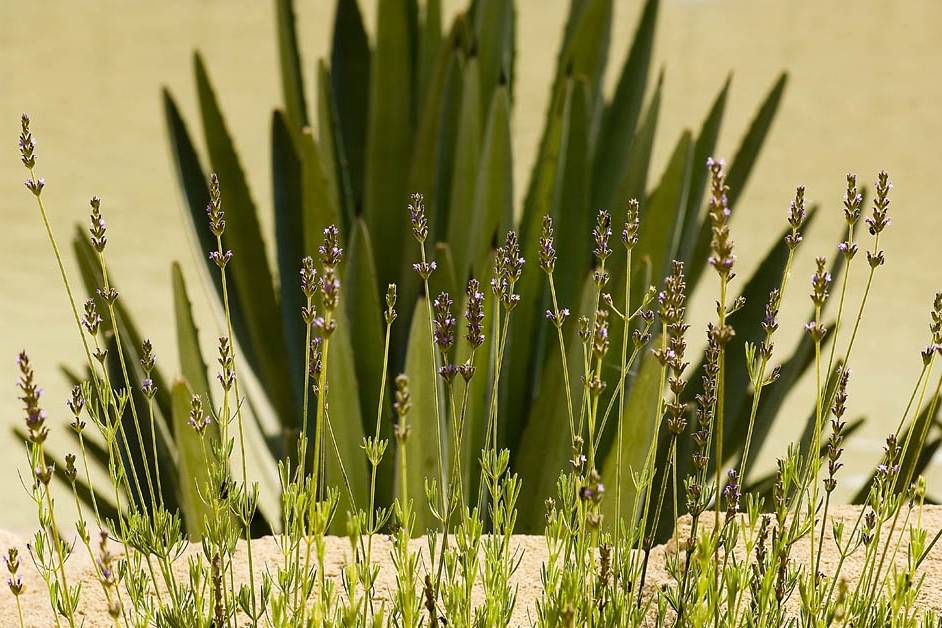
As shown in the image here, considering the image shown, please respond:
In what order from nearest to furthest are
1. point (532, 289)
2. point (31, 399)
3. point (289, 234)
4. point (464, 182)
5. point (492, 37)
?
point (31, 399), point (532, 289), point (464, 182), point (289, 234), point (492, 37)

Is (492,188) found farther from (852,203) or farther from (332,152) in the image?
(852,203)

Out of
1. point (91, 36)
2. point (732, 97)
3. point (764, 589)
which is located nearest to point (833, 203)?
point (732, 97)

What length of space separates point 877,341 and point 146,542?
15.6ft

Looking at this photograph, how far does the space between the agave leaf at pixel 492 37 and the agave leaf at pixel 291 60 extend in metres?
0.31

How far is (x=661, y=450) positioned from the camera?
4.34ft

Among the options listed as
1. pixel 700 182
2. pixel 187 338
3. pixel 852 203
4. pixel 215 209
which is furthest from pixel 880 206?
pixel 700 182

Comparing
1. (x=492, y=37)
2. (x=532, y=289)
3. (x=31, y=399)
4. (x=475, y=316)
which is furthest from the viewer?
(x=492, y=37)

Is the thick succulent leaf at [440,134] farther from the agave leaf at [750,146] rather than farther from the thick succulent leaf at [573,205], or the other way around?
the agave leaf at [750,146]

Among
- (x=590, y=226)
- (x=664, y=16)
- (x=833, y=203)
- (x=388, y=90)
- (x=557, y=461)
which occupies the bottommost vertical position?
(x=557, y=461)

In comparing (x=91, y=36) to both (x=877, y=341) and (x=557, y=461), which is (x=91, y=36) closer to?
(x=877, y=341)

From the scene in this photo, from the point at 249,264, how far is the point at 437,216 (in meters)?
0.29

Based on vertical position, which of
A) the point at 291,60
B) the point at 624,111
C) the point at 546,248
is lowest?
the point at 546,248

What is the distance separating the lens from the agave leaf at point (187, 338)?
1.42m

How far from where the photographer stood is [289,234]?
178 centimetres
